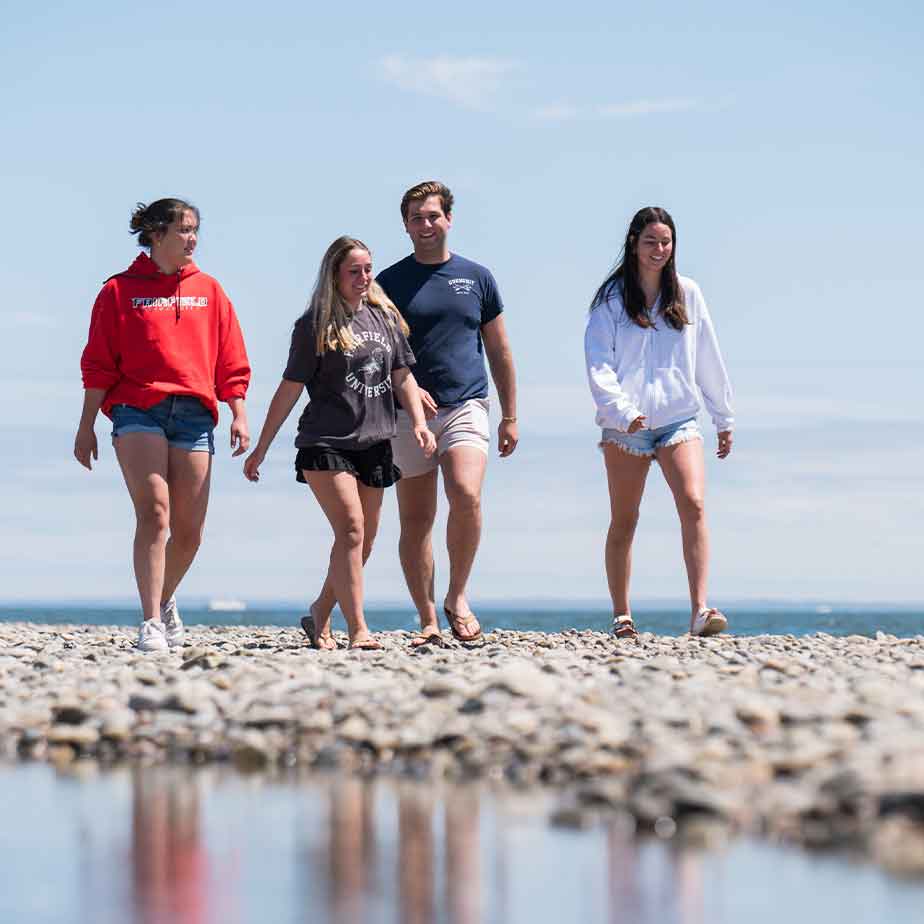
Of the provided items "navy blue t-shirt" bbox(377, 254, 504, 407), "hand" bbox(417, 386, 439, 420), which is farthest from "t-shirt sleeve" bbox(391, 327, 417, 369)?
"navy blue t-shirt" bbox(377, 254, 504, 407)

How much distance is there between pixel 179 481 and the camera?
307 inches

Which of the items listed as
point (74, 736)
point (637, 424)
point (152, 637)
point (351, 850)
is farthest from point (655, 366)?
point (351, 850)

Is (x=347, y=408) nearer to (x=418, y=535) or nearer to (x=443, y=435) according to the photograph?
(x=443, y=435)

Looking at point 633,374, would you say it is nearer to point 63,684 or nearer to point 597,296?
point 597,296

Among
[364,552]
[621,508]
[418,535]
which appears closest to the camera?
[364,552]

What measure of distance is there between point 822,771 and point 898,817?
0.39m

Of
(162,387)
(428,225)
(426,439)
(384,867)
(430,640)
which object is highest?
(428,225)

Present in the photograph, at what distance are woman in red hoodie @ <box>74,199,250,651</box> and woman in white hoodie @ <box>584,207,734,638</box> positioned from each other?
2011 mm

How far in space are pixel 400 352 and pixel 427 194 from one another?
0.85m

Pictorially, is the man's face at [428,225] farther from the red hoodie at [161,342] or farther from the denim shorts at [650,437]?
the denim shorts at [650,437]

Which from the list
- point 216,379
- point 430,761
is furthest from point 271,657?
point 430,761

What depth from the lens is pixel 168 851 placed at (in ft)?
11.5

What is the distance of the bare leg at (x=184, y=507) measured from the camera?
7781mm

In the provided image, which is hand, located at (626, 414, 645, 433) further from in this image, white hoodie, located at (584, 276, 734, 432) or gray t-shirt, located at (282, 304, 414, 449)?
gray t-shirt, located at (282, 304, 414, 449)
